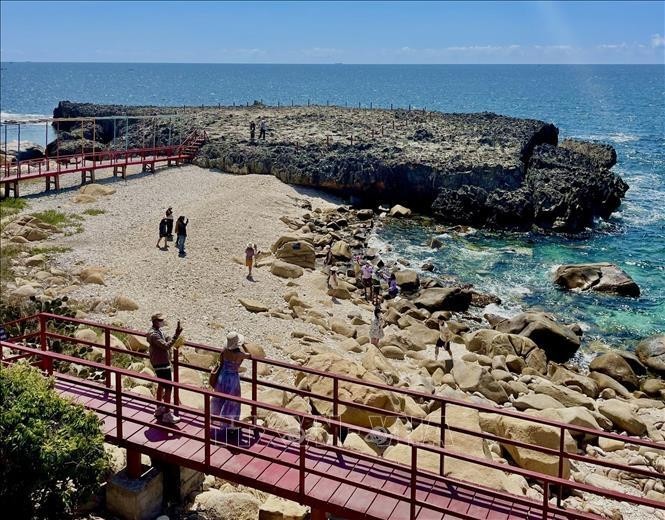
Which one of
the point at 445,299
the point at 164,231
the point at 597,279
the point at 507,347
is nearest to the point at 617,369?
the point at 507,347

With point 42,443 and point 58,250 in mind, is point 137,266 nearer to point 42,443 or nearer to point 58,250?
point 58,250

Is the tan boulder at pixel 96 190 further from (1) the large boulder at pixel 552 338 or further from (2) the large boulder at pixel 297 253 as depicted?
(1) the large boulder at pixel 552 338

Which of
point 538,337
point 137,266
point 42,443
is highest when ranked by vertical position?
point 42,443

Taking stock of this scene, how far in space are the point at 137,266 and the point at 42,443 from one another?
18.3 metres

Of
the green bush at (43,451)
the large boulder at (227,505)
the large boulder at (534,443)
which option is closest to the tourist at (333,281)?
the large boulder at (534,443)

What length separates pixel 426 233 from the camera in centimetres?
4109

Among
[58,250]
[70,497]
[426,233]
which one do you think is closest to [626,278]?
[426,233]

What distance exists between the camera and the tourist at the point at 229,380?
1092cm

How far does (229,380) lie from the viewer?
11.1 metres

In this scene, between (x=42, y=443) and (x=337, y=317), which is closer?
(x=42, y=443)

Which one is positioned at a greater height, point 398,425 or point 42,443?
point 42,443

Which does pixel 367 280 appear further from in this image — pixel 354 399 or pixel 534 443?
pixel 534 443

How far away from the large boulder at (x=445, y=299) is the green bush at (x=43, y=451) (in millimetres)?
20486

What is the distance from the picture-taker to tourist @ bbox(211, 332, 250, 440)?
10922 mm
